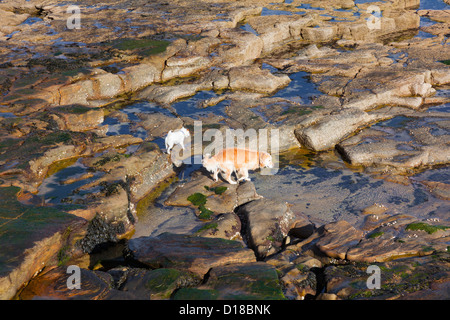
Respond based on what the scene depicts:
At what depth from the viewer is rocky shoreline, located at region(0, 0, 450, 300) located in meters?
9.01

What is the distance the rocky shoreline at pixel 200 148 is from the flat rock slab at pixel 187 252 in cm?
4

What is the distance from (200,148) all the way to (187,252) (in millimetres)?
6468

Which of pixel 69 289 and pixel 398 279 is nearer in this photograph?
pixel 69 289

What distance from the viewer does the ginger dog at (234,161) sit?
13.2 meters

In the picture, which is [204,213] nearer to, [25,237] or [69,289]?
[69,289]

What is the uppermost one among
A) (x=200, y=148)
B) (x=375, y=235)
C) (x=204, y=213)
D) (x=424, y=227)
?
(x=200, y=148)

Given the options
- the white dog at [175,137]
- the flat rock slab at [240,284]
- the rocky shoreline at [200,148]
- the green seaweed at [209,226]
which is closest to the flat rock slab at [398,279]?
the rocky shoreline at [200,148]

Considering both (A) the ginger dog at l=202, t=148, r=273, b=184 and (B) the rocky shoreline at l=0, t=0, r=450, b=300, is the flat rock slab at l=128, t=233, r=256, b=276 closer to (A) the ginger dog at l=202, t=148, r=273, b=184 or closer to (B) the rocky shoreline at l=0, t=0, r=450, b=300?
(B) the rocky shoreline at l=0, t=0, r=450, b=300

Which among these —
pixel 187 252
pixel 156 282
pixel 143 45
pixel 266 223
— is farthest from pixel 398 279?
pixel 143 45

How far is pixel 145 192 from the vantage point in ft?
44.7

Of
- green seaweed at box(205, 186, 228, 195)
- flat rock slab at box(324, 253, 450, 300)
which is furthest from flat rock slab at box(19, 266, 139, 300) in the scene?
green seaweed at box(205, 186, 228, 195)

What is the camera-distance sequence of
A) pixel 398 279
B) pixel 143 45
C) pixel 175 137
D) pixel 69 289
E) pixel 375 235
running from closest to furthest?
pixel 69 289, pixel 398 279, pixel 375 235, pixel 175 137, pixel 143 45

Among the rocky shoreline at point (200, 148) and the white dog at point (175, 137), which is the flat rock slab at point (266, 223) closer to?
the rocky shoreline at point (200, 148)

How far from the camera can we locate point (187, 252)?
9.78 metres
